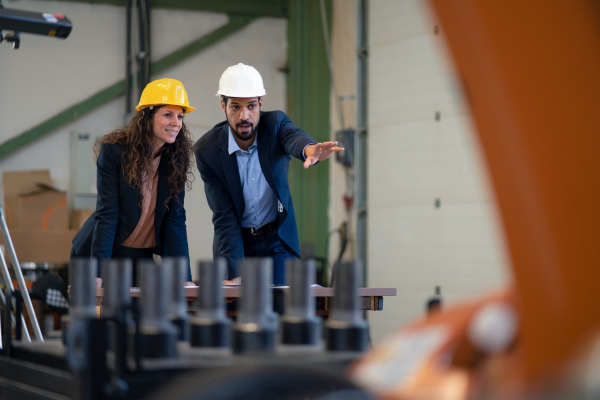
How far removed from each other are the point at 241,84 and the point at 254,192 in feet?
1.79

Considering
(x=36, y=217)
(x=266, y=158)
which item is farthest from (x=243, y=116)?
(x=36, y=217)

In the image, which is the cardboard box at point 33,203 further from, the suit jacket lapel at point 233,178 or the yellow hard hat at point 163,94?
the suit jacket lapel at point 233,178

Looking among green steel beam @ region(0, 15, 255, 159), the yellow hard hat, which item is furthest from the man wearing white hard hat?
green steel beam @ region(0, 15, 255, 159)

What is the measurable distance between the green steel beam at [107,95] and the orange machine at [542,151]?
7.05 metres

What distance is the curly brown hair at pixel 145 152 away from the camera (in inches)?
132

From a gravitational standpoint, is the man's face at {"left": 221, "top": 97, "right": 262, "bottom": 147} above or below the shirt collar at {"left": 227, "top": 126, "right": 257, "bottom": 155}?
above

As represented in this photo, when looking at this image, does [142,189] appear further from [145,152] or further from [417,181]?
[417,181]

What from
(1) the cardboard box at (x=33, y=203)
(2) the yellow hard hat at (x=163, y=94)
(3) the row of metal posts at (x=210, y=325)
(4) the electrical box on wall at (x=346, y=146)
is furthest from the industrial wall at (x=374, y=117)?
(3) the row of metal posts at (x=210, y=325)

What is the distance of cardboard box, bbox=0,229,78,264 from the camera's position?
638cm

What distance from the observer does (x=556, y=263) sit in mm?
556

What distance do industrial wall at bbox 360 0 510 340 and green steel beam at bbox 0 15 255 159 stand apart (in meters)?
1.99

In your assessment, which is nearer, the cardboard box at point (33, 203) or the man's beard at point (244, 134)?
the man's beard at point (244, 134)

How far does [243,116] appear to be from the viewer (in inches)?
144

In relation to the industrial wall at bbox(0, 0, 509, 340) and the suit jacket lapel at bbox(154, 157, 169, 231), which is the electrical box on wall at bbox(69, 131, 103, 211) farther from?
the suit jacket lapel at bbox(154, 157, 169, 231)
